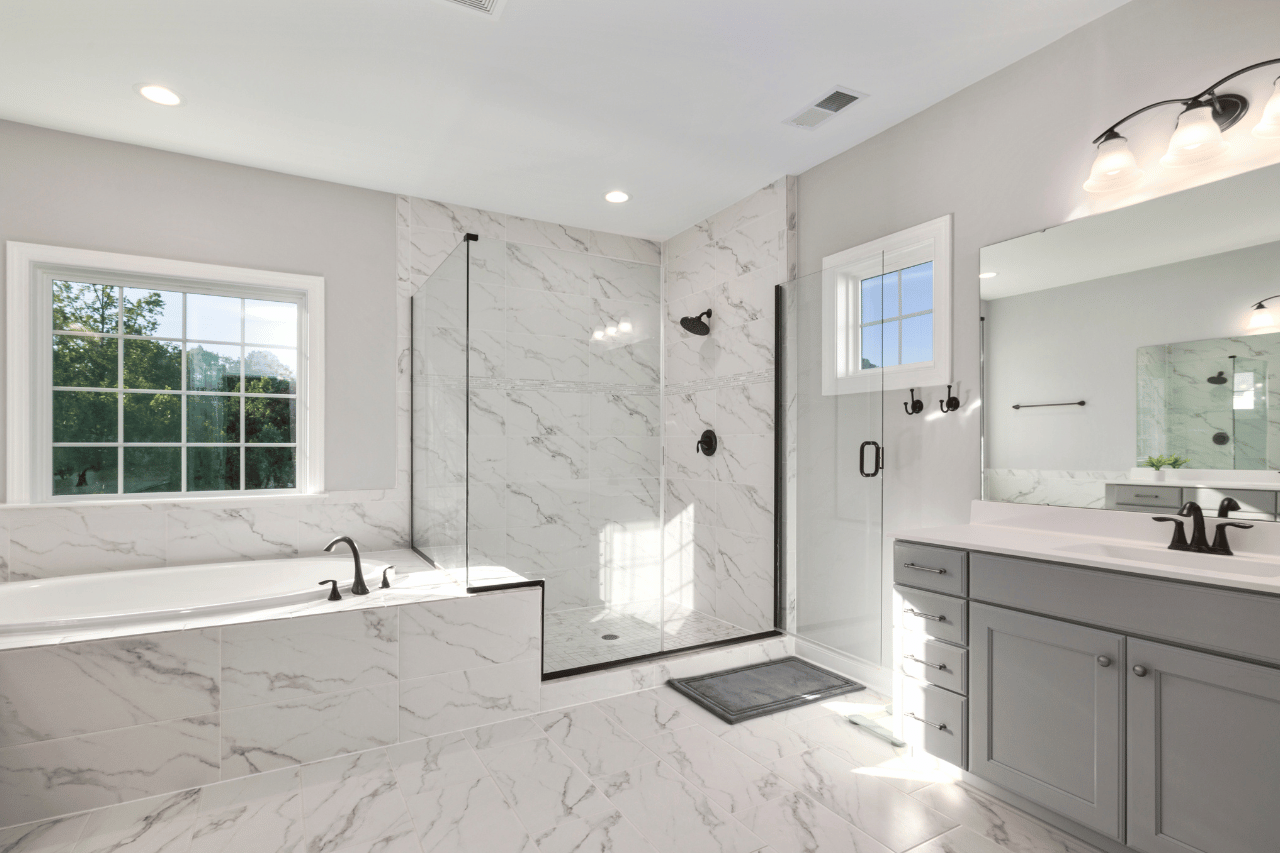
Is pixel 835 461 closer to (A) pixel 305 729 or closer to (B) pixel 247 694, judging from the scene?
(A) pixel 305 729

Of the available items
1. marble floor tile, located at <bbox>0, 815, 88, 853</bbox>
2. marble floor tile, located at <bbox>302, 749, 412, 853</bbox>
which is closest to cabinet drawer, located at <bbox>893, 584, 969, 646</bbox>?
marble floor tile, located at <bbox>302, 749, 412, 853</bbox>

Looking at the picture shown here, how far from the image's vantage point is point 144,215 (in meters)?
3.07

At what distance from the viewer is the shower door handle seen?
2.85 meters

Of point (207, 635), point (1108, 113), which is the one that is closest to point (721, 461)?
point (1108, 113)

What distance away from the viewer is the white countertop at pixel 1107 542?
1614mm

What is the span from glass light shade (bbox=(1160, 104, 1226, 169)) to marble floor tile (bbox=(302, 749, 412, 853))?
3.05 m

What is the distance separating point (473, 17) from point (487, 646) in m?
2.32

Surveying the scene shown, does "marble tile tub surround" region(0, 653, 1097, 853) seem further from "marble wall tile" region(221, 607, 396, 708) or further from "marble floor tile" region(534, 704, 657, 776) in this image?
"marble wall tile" region(221, 607, 396, 708)

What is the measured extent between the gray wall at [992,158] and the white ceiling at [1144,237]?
0.28ft

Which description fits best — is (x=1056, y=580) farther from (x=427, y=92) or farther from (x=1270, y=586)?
(x=427, y=92)

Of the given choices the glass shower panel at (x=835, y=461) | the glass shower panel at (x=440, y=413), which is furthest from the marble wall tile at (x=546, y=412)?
the glass shower panel at (x=835, y=461)

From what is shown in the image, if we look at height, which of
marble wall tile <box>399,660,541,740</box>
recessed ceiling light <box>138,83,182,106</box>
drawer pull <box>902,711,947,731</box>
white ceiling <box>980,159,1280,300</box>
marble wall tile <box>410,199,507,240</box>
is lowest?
marble wall tile <box>399,660,541,740</box>

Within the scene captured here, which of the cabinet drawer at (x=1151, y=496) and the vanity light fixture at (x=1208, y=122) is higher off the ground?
the vanity light fixture at (x=1208, y=122)

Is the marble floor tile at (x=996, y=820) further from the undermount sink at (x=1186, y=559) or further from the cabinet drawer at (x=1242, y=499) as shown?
the cabinet drawer at (x=1242, y=499)
